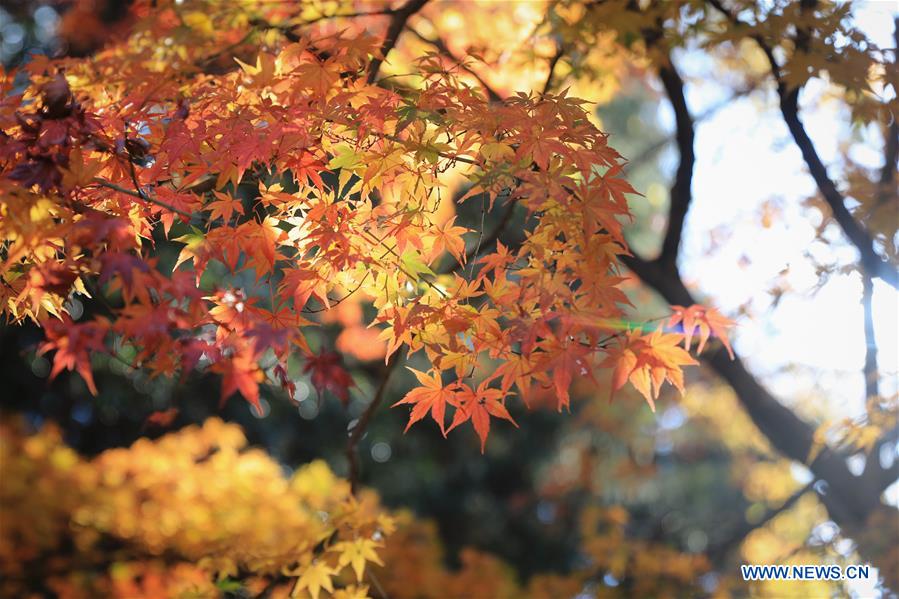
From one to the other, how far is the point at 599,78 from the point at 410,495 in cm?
442

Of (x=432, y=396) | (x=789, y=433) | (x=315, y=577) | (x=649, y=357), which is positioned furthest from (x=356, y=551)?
(x=789, y=433)

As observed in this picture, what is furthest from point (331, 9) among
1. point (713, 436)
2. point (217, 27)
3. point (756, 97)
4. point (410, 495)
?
point (713, 436)

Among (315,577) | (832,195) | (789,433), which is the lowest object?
(315,577)

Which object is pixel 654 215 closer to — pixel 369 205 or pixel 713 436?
pixel 713 436

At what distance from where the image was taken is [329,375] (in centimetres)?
168

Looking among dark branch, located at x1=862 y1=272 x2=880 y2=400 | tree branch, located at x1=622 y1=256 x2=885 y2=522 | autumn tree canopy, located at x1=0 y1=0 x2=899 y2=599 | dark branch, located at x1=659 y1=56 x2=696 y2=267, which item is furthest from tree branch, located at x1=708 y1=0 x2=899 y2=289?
tree branch, located at x1=622 y1=256 x2=885 y2=522

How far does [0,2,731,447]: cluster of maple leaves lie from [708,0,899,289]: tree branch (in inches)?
54.5

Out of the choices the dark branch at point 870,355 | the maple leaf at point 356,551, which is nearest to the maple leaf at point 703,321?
the maple leaf at point 356,551

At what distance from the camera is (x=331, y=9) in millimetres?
3707

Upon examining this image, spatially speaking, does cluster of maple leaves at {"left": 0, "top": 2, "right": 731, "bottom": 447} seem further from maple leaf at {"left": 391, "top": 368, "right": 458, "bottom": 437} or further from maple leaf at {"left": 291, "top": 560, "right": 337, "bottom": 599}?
maple leaf at {"left": 291, "top": 560, "right": 337, "bottom": 599}

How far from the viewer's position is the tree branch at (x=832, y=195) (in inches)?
123

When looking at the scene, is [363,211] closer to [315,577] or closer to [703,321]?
[703,321]

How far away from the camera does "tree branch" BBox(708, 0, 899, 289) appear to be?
3.12m

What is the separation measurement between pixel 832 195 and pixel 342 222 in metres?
2.02
